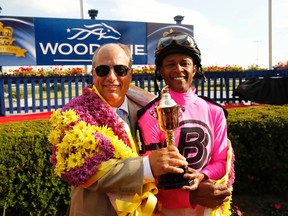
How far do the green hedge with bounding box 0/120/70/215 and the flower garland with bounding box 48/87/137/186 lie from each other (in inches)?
71.4

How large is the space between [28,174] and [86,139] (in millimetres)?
2193

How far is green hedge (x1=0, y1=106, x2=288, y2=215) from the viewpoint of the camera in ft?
11.2

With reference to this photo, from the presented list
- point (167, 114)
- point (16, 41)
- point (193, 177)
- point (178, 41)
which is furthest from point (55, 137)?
point (16, 41)

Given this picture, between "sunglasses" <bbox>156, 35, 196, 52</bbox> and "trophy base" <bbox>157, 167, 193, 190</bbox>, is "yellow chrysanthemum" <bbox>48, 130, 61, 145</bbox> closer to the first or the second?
"trophy base" <bbox>157, 167, 193, 190</bbox>

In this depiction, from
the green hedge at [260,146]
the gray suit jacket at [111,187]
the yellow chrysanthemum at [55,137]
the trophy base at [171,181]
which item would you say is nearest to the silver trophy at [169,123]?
the trophy base at [171,181]

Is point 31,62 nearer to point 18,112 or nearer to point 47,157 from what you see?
point 18,112

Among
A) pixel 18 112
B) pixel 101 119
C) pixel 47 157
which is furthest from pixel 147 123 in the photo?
pixel 18 112

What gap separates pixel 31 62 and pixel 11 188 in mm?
8274

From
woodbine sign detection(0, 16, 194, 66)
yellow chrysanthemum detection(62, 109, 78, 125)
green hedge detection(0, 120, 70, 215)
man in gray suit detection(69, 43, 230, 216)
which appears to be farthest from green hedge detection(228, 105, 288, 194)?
woodbine sign detection(0, 16, 194, 66)

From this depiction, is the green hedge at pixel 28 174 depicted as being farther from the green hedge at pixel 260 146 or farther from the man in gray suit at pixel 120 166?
the green hedge at pixel 260 146

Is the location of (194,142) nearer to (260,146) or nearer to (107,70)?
(107,70)

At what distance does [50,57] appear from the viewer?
11.2 m

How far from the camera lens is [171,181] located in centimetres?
162

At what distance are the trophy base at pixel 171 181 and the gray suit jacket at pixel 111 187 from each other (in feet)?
0.35
